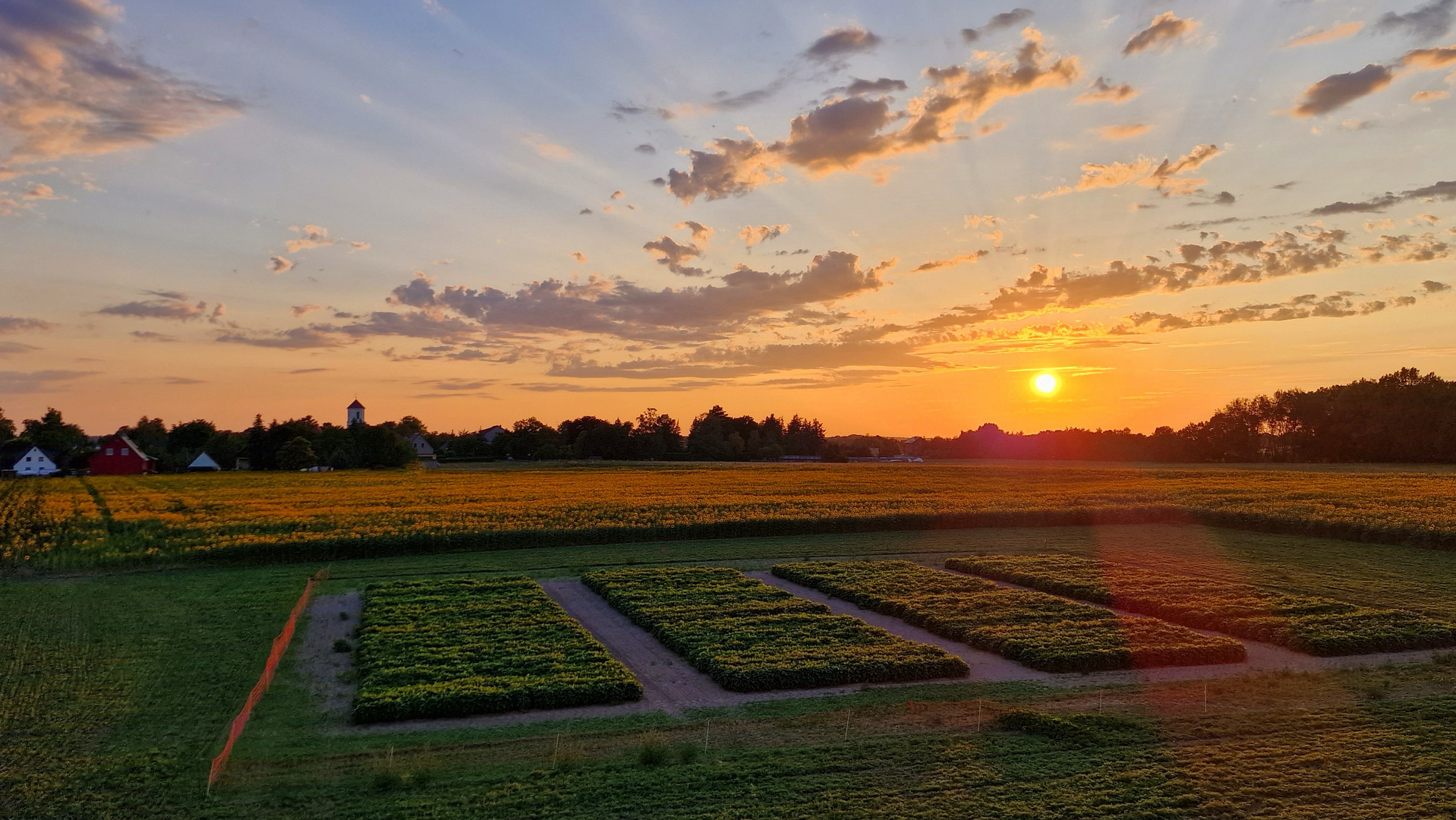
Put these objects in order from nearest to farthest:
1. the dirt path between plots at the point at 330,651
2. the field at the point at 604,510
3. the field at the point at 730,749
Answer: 1. the field at the point at 730,749
2. the dirt path between plots at the point at 330,651
3. the field at the point at 604,510

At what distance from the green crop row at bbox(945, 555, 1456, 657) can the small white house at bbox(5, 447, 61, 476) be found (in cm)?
15203

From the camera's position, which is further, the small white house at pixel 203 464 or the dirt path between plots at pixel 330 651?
the small white house at pixel 203 464

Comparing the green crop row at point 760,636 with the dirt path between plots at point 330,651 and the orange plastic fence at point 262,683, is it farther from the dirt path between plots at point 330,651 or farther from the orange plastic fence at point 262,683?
the orange plastic fence at point 262,683

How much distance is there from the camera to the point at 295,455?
135250mm

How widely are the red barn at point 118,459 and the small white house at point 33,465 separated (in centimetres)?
661

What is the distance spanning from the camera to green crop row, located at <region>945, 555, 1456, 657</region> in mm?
27641

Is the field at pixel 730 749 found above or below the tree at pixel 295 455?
below

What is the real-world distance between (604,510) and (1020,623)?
37.2m

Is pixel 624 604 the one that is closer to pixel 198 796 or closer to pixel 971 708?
pixel 971 708

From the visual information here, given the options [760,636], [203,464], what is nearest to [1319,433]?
[760,636]

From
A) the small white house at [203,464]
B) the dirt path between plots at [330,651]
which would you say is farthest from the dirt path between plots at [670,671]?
the small white house at [203,464]

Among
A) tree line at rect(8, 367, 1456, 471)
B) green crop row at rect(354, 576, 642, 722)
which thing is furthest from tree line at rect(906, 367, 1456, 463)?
green crop row at rect(354, 576, 642, 722)

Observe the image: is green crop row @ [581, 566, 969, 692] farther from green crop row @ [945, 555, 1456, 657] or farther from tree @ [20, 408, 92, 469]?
tree @ [20, 408, 92, 469]

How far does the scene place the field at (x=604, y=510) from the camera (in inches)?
1886
